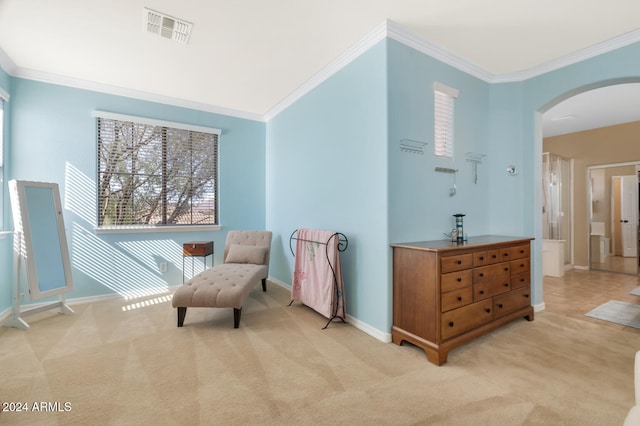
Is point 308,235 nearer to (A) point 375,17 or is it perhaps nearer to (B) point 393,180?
(B) point 393,180

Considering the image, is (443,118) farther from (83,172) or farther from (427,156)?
(83,172)

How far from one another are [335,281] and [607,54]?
11.3 ft

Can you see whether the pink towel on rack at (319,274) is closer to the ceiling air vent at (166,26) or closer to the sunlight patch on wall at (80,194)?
the ceiling air vent at (166,26)

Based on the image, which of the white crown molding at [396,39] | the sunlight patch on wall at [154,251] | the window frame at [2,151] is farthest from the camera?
the sunlight patch on wall at [154,251]

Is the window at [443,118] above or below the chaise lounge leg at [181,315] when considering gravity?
above

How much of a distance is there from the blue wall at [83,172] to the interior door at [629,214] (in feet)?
26.2

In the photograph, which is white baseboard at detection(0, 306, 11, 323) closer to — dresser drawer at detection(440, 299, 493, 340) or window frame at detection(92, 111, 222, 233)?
window frame at detection(92, 111, 222, 233)

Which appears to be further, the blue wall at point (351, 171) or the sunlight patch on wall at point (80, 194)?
the sunlight patch on wall at point (80, 194)

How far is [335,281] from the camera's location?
2805mm

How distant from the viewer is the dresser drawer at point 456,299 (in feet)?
7.04

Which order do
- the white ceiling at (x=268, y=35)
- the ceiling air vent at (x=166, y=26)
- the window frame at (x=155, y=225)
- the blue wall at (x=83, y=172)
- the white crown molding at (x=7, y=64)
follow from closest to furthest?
the white ceiling at (x=268, y=35)
the ceiling air vent at (x=166, y=26)
the white crown molding at (x=7, y=64)
the blue wall at (x=83, y=172)
the window frame at (x=155, y=225)

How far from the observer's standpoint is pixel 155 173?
396 cm

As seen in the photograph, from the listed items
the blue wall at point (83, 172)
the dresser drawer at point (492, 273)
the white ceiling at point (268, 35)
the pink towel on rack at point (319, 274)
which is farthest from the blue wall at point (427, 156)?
the blue wall at point (83, 172)

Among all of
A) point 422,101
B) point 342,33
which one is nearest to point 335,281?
point 422,101
